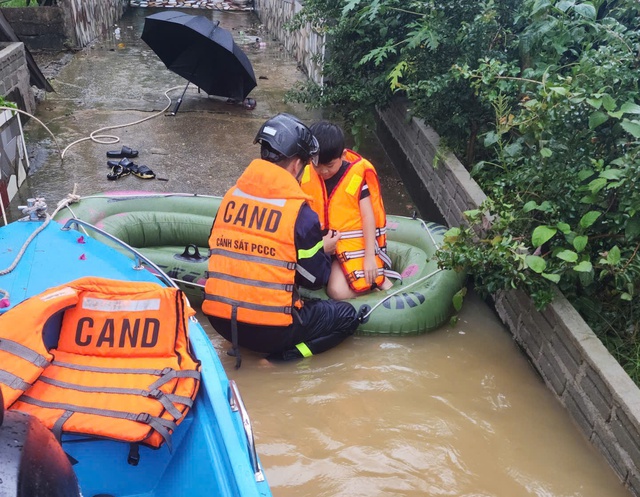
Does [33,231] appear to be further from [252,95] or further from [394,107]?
[252,95]

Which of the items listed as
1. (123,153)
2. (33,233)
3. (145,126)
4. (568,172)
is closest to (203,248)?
(33,233)

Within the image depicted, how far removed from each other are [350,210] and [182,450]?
80.0 inches

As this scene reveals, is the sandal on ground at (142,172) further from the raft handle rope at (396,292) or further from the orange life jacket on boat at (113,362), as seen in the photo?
the orange life jacket on boat at (113,362)

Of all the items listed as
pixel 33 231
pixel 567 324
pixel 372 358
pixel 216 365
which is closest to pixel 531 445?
pixel 567 324

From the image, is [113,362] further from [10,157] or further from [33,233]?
[10,157]

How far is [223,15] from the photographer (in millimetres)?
14461

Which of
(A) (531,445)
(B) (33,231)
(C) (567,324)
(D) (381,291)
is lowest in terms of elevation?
(A) (531,445)

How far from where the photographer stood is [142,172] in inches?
220

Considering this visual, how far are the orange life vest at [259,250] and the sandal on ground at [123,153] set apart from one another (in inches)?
128

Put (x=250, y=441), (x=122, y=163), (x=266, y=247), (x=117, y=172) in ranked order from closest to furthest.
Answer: (x=250, y=441) < (x=266, y=247) < (x=117, y=172) < (x=122, y=163)

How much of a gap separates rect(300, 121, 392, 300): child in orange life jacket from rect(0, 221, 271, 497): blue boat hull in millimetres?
1417

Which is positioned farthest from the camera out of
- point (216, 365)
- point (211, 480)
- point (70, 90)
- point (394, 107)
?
point (70, 90)

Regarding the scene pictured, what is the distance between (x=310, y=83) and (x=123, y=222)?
336 cm

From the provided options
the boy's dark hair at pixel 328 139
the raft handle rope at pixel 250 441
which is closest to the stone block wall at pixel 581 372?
the boy's dark hair at pixel 328 139
